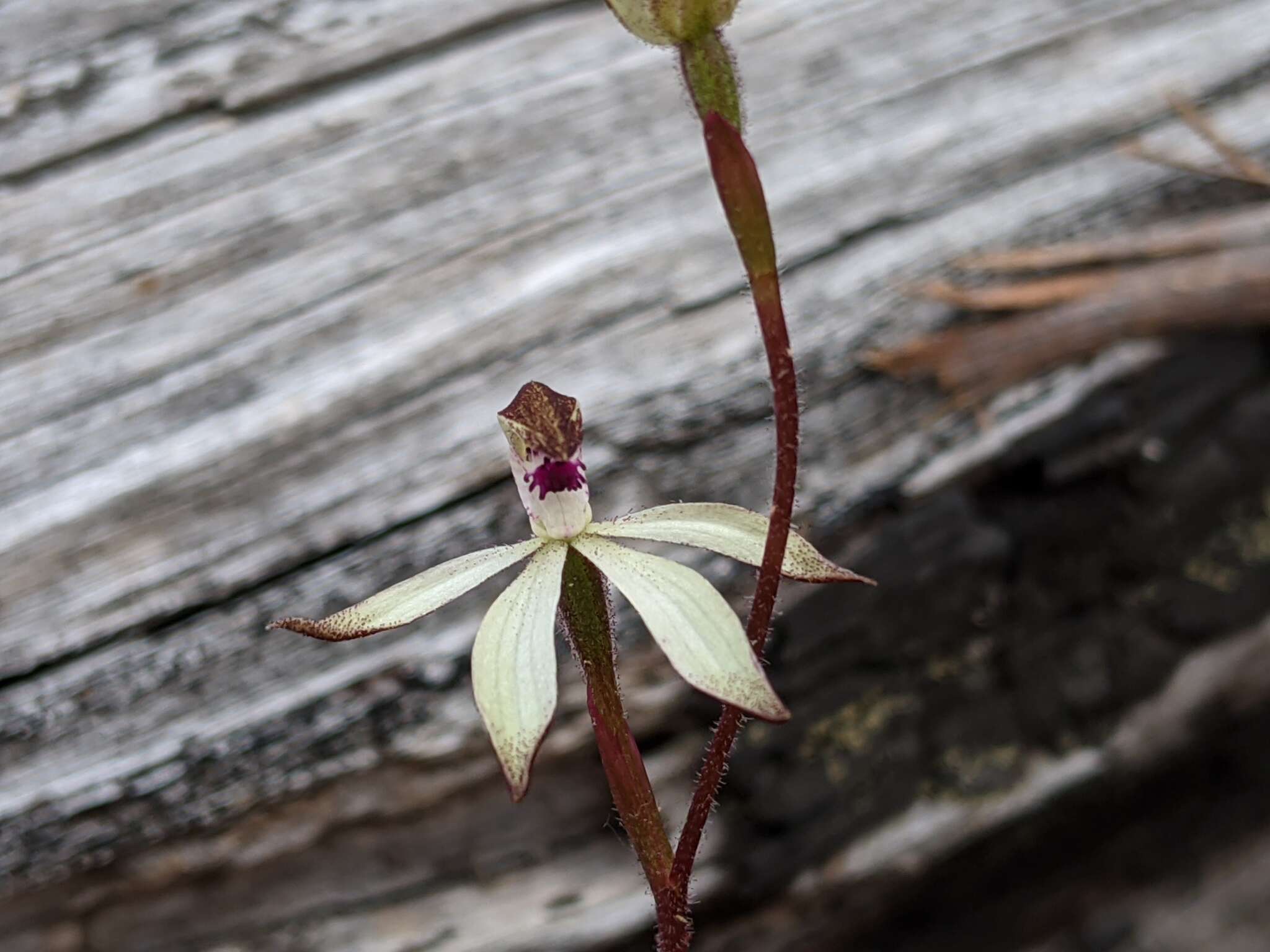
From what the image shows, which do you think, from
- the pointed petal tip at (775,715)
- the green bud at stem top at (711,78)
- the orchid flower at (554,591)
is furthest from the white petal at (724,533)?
the green bud at stem top at (711,78)

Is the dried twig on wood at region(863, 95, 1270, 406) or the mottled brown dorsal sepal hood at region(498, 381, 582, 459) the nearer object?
the mottled brown dorsal sepal hood at region(498, 381, 582, 459)

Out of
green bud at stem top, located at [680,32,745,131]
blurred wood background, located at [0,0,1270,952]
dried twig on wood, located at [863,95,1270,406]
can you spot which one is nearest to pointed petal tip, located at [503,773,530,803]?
green bud at stem top, located at [680,32,745,131]

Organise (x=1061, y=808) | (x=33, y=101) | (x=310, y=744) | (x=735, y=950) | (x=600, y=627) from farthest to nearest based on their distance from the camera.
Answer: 1. (x=1061, y=808)
2. (x=735, y=950)
3. (x=33, y=101)
4. (x=310, y=744)
5. (x=600, y=627)

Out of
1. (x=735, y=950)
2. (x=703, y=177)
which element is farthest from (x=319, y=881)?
(x=703, y=177)

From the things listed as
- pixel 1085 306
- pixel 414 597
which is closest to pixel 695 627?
pixel 414 597

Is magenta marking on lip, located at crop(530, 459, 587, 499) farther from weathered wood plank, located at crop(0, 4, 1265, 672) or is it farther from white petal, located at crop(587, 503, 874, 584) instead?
weathered wood plank, located at crop(0, 4, 1265, 672)

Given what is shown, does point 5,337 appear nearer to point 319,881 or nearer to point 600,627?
point 319,881

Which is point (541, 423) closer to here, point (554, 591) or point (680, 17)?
point (554, 591)
